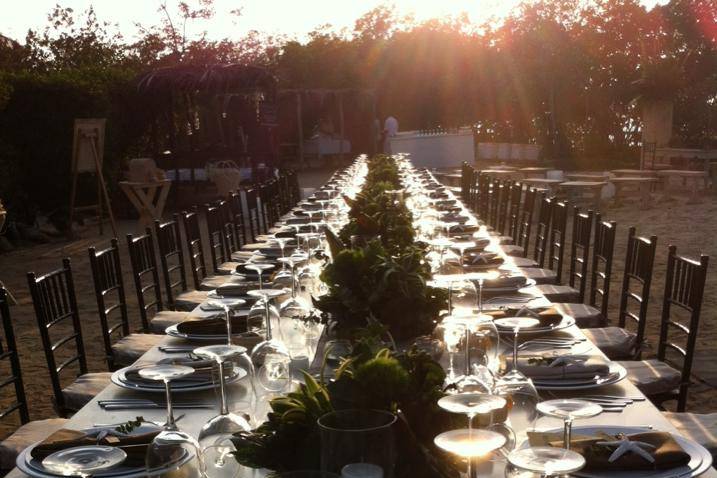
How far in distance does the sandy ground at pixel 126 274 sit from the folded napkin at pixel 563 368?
2572 millimetres

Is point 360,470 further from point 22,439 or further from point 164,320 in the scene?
point 164,320

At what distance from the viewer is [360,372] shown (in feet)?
5.25

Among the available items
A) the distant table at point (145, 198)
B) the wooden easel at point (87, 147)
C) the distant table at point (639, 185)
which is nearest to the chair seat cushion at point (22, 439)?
the wooden easel at point (87, 147)

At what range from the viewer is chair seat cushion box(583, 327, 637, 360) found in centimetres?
394

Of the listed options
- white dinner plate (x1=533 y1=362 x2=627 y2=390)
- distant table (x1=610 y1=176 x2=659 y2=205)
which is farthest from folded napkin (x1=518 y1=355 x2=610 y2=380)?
distant table (x1=610 y1=176 x2=659 y2=205)

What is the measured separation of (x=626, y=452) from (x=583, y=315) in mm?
2809

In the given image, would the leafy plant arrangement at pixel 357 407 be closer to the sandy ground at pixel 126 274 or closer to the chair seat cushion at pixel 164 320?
the chair seat cushion at pixel 164 320

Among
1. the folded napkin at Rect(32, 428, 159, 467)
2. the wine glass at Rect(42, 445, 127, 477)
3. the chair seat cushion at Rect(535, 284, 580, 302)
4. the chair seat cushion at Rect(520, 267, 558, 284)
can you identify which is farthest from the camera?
the chair seat cushion at Rect(520, 267, 558, 284)

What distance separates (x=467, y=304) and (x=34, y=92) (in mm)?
11999

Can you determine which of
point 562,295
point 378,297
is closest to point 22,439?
point 378,297

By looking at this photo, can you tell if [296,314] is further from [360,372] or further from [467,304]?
[360,372]

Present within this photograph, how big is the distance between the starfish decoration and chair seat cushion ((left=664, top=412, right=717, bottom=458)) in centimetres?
113

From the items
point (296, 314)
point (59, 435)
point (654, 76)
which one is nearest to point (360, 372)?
point (59, 435)

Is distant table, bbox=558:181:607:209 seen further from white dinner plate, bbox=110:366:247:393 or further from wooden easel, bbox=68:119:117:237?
white dinner plate, bbox=110:366:247:393
